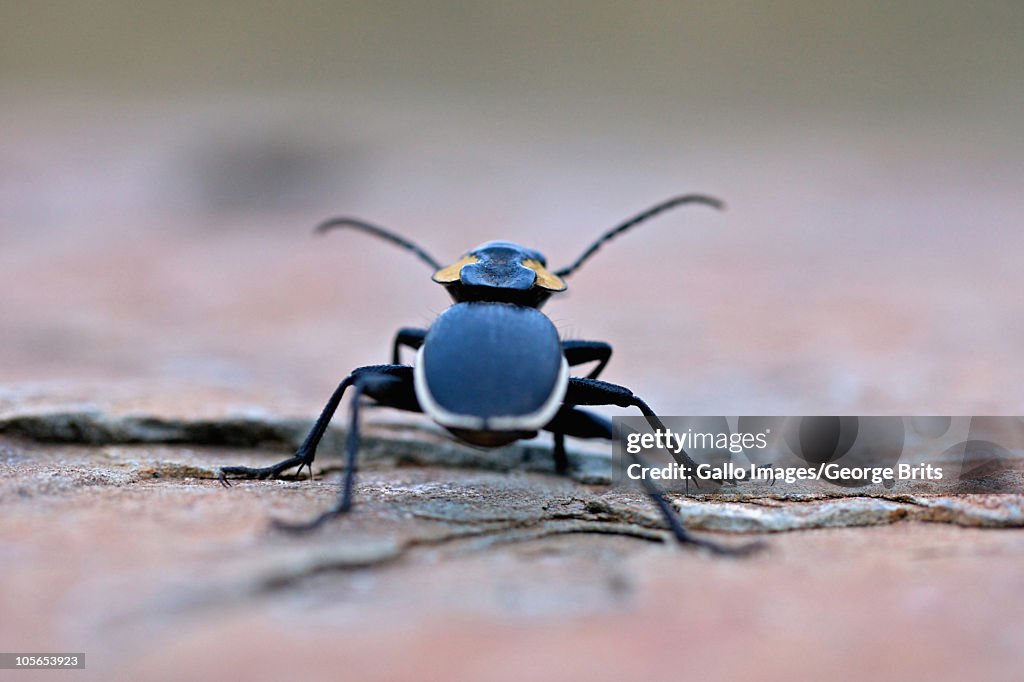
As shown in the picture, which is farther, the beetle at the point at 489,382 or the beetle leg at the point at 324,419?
the beetle leg at the point at 324,419

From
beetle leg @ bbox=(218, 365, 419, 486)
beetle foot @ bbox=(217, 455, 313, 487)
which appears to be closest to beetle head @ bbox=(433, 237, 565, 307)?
beetle leg @ bbox=(218, 365, 419, 486)

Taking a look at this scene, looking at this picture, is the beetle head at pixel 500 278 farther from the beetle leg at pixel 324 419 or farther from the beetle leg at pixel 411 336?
the beetle leg at pixel 324 419

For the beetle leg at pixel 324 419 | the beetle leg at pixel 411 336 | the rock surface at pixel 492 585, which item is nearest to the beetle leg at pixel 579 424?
the rock surface at pixel 492 585

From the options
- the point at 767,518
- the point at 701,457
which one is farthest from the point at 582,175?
the point at 767,518

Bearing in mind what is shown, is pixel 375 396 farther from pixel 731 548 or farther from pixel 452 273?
pixel 731 548

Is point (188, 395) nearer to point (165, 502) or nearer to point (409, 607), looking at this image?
point (165, 502)

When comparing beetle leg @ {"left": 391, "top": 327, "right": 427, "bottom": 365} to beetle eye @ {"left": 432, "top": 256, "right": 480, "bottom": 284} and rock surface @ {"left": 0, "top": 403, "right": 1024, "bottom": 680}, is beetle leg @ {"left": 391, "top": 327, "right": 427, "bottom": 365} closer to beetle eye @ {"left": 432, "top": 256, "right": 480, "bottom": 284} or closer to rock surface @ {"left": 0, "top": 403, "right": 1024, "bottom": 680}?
beetle eye @ {"left": 432, "top": 256, "right": 480, "bottom": 284}
